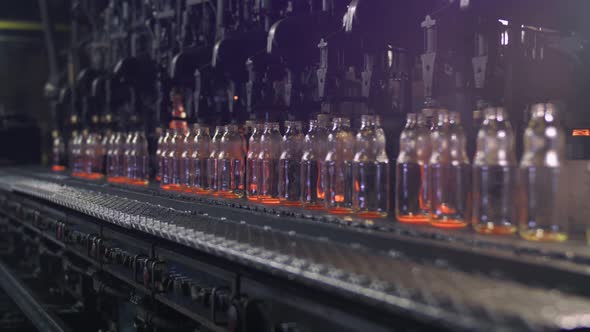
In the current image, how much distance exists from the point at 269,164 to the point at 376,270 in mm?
1267

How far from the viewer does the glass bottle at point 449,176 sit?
1789 mm

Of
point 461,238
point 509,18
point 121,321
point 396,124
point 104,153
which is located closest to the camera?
point 461,238

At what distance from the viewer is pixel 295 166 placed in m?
A: 2.47

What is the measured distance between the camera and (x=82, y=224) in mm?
3721

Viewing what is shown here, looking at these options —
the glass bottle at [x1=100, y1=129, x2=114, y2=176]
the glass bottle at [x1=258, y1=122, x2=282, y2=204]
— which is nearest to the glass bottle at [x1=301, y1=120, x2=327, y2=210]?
the glass bottle at [x1=258, y1=122, x2=282, y2=204]

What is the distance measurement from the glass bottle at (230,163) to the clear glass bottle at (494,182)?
1.36 metres

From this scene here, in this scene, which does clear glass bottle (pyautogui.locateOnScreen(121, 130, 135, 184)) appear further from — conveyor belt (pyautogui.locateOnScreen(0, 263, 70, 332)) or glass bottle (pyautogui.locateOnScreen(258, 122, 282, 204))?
glass bottle (pyautogui.locateOnScreen(258, 122, 282, 204))

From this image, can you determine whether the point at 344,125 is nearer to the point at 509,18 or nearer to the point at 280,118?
the point at 509,18

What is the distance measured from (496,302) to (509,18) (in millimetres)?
1386

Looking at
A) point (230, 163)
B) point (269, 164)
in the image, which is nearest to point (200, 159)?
point (230, 163)

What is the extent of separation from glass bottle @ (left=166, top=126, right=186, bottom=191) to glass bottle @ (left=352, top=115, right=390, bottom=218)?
1.46 meters

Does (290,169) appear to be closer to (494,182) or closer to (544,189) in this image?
(494,182)

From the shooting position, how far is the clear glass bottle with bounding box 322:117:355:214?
2150 millimetres

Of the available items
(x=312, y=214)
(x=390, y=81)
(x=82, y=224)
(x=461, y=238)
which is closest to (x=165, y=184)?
(x=82, y=224)
